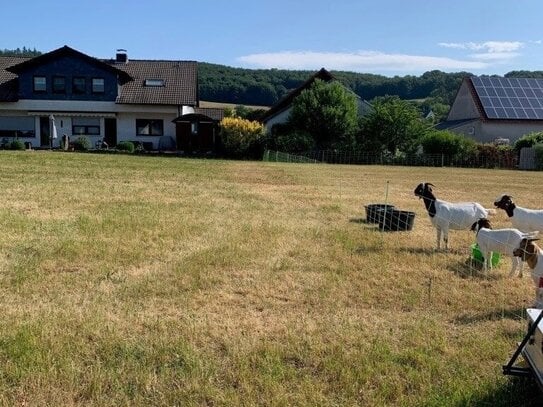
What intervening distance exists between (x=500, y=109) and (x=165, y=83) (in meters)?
25.0

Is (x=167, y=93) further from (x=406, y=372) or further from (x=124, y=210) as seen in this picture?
(x=406, y=372)

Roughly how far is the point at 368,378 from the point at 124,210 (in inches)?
314

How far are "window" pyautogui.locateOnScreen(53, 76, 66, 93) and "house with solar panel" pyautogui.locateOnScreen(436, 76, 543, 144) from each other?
2974 cm

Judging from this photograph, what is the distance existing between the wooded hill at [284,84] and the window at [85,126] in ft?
155

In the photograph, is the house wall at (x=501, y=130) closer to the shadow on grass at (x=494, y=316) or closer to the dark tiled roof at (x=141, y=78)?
the dark tiled roof at (x=141, y=78)

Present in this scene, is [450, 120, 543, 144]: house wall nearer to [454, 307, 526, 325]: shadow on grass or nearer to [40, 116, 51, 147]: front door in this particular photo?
[40, 116, 51, 147]: front door

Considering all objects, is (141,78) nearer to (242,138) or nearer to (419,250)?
(242,138)

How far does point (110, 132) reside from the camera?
39.4m

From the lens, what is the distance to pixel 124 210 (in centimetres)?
1108

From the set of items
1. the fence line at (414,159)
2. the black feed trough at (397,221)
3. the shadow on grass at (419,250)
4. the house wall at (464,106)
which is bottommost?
the shadow on grass at (419,250)

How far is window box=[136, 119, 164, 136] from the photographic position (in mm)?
39688

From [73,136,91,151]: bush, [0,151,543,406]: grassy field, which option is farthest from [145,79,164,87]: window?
[0,151,543,406]: grassy field

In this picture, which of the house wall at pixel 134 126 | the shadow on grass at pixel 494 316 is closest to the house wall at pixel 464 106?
the house wall at pixel 134 126

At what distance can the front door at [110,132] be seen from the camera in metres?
39.2
